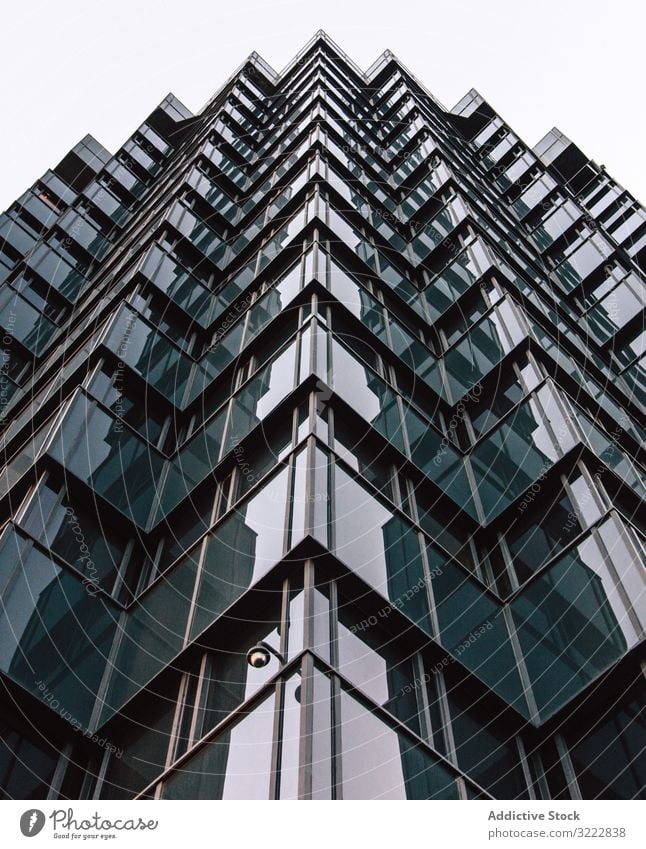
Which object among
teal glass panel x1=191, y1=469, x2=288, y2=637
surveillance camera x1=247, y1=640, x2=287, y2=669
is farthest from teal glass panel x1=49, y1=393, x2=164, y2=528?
surveillance camera x1=247, y1=640, x2=287, y2=669

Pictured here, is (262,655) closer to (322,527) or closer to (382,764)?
(382,764)

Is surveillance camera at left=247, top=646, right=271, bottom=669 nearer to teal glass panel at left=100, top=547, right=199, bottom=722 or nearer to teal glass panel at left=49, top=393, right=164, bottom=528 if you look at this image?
teal glass panel at left=100, top=547, right=199, bottom=722

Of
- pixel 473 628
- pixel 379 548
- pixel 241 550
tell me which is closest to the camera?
pixel 379 548

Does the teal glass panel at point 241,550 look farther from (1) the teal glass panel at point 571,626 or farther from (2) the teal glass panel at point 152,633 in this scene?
(1) the teal glass panel at point 571,626

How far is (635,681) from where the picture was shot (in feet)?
37.2

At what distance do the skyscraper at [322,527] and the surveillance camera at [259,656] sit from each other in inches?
5.4

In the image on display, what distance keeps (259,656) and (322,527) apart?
2.14 m

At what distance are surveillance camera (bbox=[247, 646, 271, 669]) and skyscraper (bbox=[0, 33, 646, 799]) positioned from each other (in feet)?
0.45

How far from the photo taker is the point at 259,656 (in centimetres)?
1005

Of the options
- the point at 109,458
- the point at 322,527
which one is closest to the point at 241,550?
the point at 322,527

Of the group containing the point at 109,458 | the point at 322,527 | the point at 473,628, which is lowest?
the point at 473,628

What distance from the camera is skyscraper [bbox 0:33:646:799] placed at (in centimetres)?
1091

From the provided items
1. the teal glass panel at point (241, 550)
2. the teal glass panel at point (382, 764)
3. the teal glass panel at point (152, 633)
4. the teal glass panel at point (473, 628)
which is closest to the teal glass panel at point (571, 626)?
the teal glass panel at point (473, 628)
